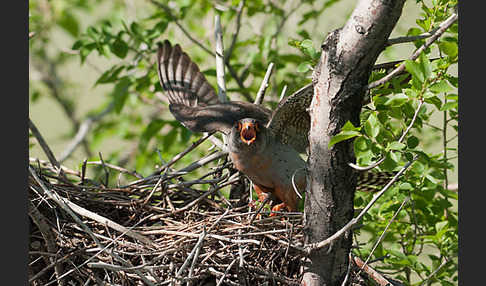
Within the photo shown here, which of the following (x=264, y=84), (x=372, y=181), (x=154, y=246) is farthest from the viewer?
(x=264, y=84)

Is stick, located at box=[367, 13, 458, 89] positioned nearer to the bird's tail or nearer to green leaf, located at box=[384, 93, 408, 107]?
green leaf, located at box=[384, 93, 408, 107]

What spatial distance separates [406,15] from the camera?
6.41 meters

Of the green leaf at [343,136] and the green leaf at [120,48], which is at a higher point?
the green leaf at [120,48]

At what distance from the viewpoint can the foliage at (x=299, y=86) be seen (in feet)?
9.22

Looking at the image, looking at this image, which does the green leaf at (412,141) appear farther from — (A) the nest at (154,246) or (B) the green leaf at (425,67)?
(A) the nest at (154,246)

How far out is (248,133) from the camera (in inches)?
159

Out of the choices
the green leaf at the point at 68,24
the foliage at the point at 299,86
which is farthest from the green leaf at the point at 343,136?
the green leaf at the point at 68,24

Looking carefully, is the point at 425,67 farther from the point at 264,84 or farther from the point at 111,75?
the point at 111,75

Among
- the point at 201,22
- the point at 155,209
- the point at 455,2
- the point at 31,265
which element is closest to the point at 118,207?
the point at 155,209

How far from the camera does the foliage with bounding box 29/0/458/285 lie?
2.81m

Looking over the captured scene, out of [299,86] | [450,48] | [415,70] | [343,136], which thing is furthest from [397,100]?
[299,86]

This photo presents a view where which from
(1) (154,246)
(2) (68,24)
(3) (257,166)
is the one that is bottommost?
(1) (154,246)

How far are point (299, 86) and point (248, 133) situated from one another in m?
0.48

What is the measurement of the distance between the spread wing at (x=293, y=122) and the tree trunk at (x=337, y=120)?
0.78 meters
